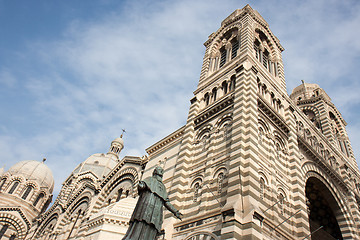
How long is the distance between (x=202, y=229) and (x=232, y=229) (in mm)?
1877

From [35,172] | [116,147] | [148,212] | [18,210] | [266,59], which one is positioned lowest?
[148,212]

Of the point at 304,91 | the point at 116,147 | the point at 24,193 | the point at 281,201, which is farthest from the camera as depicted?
the point at 116,147

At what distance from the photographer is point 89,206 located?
26172mm

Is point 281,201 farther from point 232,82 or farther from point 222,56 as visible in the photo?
point 222,56

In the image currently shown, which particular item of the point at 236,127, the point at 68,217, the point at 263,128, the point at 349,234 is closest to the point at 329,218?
the point at 349,234

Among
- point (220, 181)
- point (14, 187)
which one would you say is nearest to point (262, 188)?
point (220, 181)

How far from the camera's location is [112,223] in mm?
17219

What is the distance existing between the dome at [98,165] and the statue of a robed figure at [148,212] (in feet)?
140

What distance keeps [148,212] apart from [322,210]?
17193 millimetres

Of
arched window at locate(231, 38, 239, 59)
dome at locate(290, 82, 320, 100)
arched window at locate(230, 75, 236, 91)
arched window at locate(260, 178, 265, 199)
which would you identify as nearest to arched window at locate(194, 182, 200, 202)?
arched window at locate(260, 178, 265, 199)

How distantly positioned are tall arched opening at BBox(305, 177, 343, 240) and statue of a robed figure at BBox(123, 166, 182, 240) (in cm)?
1475

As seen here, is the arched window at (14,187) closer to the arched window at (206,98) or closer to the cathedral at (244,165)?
the cathedral at (244,165)

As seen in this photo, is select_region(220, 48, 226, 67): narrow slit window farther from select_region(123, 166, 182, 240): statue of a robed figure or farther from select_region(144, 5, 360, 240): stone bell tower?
select_region(123, 166, 182, 240): statue of a robed figure

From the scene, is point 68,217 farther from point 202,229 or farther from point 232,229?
point 232,229
